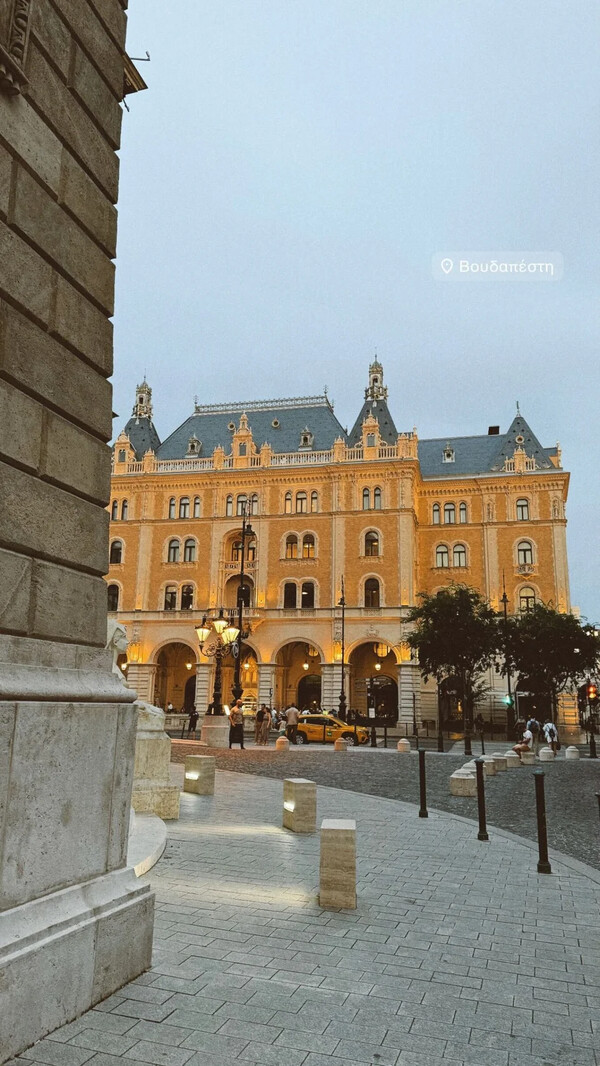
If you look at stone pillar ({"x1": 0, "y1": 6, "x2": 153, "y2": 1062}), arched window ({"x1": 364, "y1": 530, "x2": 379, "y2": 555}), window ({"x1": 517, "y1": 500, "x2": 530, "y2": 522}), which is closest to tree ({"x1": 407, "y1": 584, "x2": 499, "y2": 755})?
arched window ({"x1": 364, "y1": 530, "x2": 379, "y2": 555})

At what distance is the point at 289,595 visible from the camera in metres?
49.8

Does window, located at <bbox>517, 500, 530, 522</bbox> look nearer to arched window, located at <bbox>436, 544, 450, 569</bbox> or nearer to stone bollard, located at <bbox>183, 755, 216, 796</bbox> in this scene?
arched window, located at <bbox>436, 544, 450, 569</bbox>

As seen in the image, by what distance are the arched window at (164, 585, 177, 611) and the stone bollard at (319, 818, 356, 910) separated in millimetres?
45940

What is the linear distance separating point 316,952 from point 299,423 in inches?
2081

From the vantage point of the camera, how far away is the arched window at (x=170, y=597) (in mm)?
51531

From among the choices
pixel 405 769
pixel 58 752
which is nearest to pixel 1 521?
pixel 58 752

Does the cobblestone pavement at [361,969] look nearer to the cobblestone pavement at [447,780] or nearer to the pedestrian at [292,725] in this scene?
the cobblestone pavement at [447,780]

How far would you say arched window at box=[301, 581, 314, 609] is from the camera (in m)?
49.6

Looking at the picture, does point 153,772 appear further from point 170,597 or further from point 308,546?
point 170,597

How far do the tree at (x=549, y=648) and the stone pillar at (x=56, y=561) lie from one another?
34.7m

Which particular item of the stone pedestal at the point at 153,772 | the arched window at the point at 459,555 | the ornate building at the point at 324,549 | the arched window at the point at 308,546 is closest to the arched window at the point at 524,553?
the ornate building at the point at 324,549

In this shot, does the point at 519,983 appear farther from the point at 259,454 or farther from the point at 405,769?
the point at 259,454

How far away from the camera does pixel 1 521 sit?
3908 mm

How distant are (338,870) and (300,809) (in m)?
3.60
